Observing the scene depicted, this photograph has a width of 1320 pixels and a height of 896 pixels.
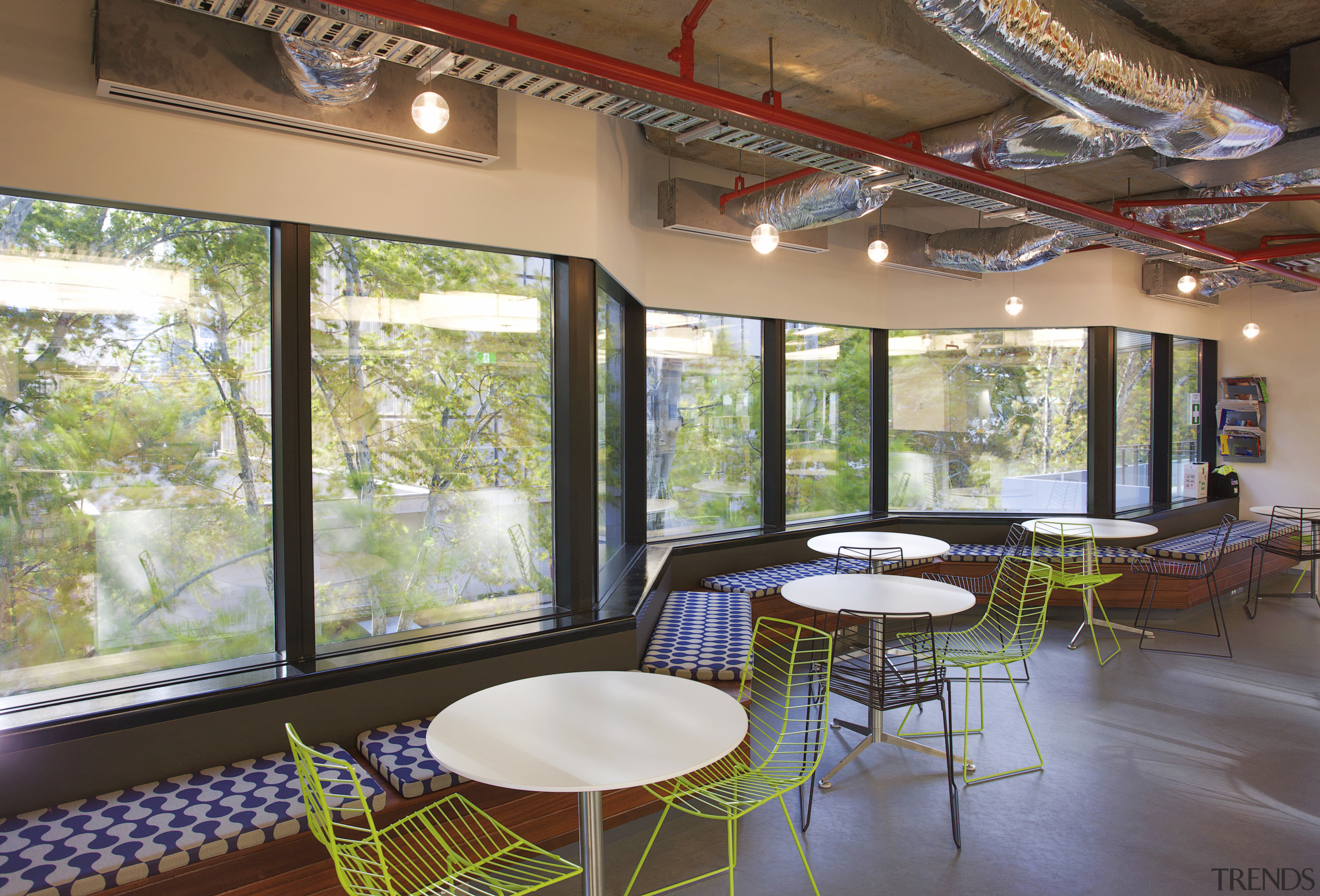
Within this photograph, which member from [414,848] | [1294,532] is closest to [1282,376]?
[1294,532]

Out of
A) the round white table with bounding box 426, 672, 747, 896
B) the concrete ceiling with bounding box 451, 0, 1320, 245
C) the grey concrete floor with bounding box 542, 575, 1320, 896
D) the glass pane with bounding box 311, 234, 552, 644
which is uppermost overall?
the concrete ceiling with bounding box 451, 0, 1320, 245

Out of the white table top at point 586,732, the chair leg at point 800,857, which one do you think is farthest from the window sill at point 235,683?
the chair leg at point 800,857

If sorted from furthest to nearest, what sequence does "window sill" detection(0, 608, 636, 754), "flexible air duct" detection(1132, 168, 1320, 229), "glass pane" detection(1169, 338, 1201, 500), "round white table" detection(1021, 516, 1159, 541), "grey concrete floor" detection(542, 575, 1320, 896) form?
"glass pane" detection(1169, 338, 1201, 500) < "round white table" detection(1021, 516, 1159, 541) < "flexible air duct" detection(1132, 168, 1320, 229) < "grey concrete floor" detection(542, 575, 1320, 896) < "window sill" detection(0, 608, 636, 754)

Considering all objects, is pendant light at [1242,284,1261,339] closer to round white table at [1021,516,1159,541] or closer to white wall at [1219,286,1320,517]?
white wall at [1219,286,1320,517]

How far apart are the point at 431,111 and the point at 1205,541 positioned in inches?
323

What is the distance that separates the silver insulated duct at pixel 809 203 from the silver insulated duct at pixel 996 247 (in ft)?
5.74

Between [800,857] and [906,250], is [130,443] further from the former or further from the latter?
[906,250]

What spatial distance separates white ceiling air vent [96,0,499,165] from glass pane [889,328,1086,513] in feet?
17.7

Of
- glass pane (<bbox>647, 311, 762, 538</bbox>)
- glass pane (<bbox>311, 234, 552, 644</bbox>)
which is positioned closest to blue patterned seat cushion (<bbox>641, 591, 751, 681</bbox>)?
glass pane (<bbox>311, 234, 552, 644</bbox>)

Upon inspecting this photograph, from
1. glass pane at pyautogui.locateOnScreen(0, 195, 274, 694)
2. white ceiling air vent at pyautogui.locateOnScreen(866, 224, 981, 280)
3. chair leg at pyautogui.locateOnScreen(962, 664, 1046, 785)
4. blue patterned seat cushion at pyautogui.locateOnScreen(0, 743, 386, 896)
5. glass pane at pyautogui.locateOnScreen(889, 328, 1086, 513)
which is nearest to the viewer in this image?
blue patterned seat cushion at pyautogui.locateOnScreen(0, 743, 386, 896)

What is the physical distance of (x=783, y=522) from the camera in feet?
21.9

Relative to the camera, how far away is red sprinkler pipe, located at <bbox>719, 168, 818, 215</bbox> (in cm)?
485

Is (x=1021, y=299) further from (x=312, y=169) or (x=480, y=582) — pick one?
(x=312, y=169)

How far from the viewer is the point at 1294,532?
741cm
